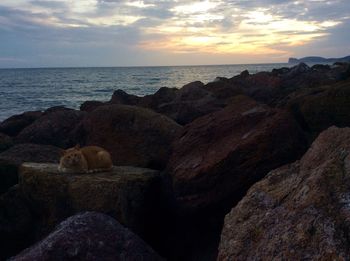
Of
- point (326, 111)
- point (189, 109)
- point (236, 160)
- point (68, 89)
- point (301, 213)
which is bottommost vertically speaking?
point (68, 89)

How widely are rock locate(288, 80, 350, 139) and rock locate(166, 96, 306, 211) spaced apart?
5.75 feet

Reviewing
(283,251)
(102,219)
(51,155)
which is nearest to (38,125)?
(51,155)

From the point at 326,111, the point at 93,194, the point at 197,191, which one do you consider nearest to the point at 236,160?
the point at 197,191

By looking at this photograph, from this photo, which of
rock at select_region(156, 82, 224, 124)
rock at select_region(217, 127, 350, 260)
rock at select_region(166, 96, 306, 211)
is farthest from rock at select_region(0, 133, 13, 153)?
rock at select_region(217, 127, 350, 260)

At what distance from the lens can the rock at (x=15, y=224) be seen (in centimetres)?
767

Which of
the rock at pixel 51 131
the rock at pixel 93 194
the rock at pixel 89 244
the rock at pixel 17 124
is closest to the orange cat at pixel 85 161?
the rock at pixel 93 194

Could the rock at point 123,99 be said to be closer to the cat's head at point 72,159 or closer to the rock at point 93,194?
the cat's head at point 72,159

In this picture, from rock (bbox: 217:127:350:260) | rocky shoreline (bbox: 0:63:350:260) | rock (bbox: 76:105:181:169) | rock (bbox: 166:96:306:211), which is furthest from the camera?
rock (bbox: 76:105:181:169)

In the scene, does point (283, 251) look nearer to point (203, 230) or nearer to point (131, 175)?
point (203, 230)

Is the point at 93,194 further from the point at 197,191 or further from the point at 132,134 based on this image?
the point at 132,134

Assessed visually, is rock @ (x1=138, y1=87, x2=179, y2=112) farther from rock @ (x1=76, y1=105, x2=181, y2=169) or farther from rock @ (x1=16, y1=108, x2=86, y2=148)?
rock @ (x1=76, y1=105, x2=181, y2=169)

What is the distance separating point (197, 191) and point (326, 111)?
3.29 metres

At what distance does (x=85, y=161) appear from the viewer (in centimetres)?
786

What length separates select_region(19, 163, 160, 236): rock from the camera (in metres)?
6.83
